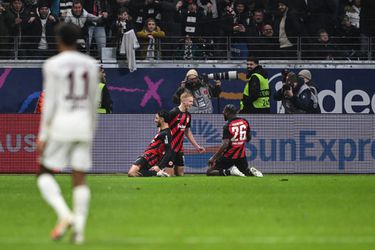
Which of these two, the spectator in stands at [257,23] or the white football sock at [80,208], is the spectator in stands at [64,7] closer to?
the spectator in stands at [257,23]

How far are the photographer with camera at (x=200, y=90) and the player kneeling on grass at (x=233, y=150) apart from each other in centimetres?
204

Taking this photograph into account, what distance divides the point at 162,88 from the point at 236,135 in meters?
5.06

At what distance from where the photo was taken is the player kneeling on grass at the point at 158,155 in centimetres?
2462

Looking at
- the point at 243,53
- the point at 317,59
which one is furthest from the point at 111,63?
the point at 317,59

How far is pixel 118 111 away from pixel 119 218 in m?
15.2

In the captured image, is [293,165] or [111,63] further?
[111,63]

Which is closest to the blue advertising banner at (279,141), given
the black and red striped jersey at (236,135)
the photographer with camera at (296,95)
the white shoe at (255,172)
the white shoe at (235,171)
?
the photographer with camera at (296,95)

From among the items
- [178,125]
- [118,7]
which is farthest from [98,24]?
[178,125]

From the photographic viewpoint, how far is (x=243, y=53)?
29.9 m

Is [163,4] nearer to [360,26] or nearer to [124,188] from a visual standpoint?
[360,26]

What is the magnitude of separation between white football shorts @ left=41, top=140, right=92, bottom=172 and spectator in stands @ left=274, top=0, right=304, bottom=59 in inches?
708

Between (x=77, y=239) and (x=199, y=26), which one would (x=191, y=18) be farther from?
(x=77, y=239)

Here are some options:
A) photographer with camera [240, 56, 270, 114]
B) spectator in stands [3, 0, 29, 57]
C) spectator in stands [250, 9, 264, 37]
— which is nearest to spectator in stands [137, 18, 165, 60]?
spectator in stands [250, 9, 264, 37]

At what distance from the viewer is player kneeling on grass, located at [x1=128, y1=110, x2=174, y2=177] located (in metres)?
24.6
